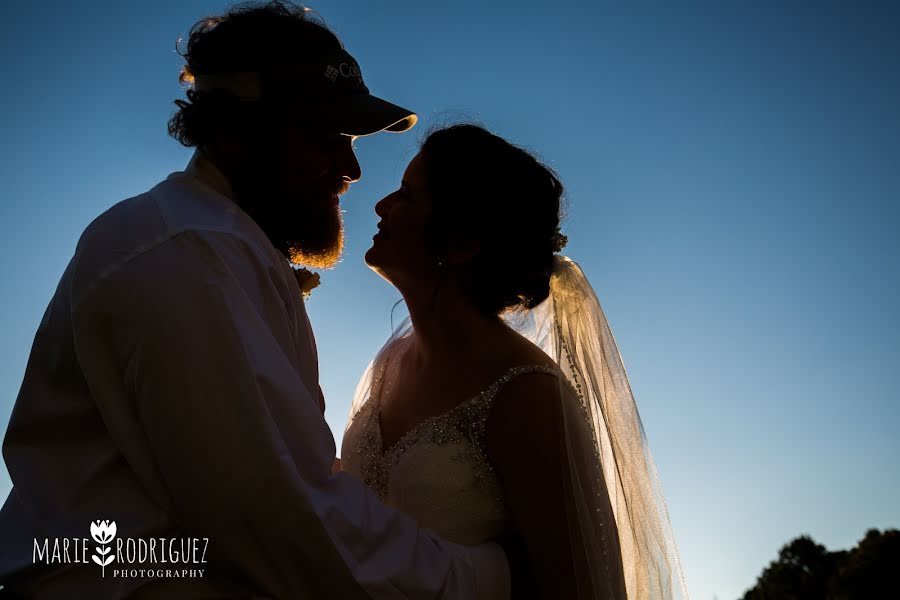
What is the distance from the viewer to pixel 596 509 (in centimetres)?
359

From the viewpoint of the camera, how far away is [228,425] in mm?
2189

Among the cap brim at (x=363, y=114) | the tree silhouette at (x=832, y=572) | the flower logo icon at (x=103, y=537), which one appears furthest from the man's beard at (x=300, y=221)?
the tree silhouette at (x=832, y=572)

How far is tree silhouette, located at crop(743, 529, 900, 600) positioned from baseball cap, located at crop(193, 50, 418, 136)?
39219 mm

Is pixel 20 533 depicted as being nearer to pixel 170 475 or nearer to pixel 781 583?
pixel 170 475

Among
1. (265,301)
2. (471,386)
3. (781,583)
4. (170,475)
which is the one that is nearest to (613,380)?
(471,386)

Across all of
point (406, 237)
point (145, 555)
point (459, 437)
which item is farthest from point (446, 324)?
point (145, 555)

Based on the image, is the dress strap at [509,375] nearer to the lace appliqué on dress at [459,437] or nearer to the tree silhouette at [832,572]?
the lace appliqué on dress at [459,437]

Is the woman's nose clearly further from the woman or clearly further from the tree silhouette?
the tree silhouette

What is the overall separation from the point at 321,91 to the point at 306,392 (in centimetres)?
182

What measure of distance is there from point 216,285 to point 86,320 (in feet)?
1.37

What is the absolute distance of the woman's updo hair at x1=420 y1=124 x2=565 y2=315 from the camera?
4305 millimetres

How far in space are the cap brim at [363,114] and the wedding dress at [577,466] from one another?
1.28 metres

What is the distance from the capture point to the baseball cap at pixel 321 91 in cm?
364

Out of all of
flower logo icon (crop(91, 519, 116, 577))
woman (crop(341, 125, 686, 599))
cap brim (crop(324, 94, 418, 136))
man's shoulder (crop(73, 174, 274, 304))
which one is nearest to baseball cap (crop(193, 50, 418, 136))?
cap brim (crop(324, 94, 418, 136))
